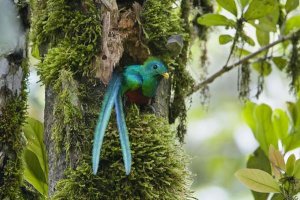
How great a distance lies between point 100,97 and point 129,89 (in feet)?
0.41

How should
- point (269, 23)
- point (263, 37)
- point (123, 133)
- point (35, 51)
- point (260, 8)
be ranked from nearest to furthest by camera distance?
point (123, 133) → point (35, 51) → point (260, 8) → point (269, 23) → point (263, 37)

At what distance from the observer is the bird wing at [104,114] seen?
1851 millimetres

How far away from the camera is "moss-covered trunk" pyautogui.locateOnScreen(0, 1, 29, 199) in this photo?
78.2 inches

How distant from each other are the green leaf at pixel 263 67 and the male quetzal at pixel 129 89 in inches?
44.6

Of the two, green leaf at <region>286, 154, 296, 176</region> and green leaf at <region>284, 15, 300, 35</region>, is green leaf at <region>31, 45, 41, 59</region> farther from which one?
green leaf at <region>284, 15, 300, 35</region>

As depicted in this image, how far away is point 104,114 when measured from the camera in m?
1.96

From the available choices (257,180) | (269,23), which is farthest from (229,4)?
(257,180)

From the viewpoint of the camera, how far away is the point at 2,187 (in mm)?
1968

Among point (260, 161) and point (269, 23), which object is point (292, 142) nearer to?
point (260, 161)

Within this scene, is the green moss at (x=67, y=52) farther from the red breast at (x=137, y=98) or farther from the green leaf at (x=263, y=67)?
the green leaf at (x=263, y=67)

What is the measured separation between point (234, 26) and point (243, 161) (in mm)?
3079

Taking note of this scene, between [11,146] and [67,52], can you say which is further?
[67,52]

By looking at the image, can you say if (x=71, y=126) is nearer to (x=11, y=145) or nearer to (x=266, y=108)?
(x=11, y=145)

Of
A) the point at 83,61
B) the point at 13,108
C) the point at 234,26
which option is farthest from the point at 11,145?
the point at 234,26
